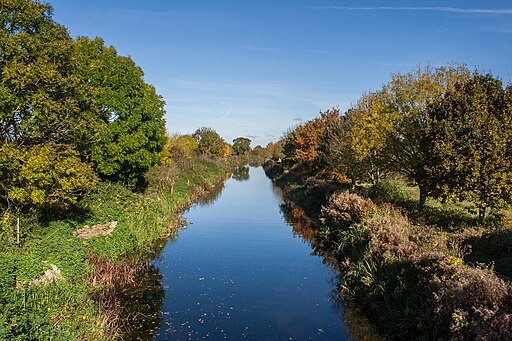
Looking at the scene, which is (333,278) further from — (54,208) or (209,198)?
(209,198)

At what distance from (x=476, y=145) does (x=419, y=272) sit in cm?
711

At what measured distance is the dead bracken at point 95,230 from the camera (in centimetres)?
1563

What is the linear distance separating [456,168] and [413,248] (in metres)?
4.78

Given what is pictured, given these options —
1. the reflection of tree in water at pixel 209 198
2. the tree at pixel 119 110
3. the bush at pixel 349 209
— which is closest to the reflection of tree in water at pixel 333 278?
the bush at pixel 349 209

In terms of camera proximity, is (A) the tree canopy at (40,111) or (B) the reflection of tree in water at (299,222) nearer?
(A) the tree canopy at (40,111)

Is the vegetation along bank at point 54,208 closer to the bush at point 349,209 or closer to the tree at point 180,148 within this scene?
the bush at point 349,209

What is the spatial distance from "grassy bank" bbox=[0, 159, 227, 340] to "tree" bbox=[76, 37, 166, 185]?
1606 millimetres

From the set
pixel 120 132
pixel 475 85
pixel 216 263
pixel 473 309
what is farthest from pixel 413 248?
pixel 120 132

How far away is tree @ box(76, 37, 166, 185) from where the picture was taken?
20.4 metres

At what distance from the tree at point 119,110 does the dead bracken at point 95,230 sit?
13.6 feet

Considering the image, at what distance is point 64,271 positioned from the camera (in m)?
12.1

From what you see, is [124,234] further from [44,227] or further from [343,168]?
[343,168]

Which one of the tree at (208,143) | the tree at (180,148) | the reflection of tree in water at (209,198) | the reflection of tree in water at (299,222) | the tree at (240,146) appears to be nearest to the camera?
the reflection of tree in water at (299,222)

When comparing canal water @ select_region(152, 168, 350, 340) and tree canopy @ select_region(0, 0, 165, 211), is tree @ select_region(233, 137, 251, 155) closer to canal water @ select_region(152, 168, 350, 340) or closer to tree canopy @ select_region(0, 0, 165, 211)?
canal water @ select_region(152, 168, 350, 340)
